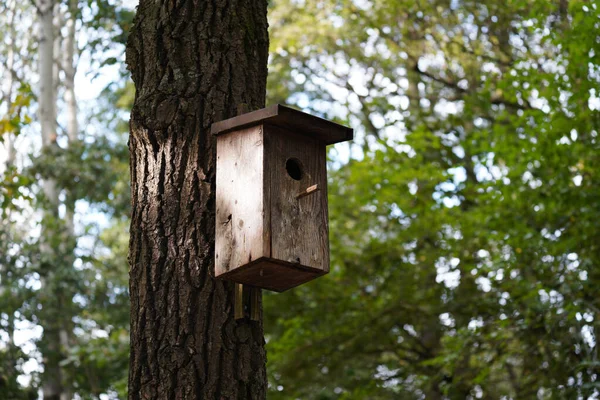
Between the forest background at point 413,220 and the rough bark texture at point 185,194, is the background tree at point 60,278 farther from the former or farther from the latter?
the rough bark texture at point 185,194

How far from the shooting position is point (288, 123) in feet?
10.2

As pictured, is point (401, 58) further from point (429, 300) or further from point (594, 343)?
point (594, 343)

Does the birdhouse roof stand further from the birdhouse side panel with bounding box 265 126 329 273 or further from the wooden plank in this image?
the wooden plank

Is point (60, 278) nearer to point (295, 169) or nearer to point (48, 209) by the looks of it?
point (48, 209)

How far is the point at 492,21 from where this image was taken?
1011 cm

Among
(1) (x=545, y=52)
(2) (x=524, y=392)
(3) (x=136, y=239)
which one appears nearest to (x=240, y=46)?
(3) (x=136, y=239)

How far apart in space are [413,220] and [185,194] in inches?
246

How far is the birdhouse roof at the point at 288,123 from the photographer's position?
3008 mm

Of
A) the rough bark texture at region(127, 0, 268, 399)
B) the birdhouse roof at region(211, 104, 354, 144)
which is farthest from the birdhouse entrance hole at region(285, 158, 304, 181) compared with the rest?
the rough bark texture at region(127, 0, 268, 399)

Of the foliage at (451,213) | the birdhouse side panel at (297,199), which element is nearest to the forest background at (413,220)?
the foliage at (451,213)

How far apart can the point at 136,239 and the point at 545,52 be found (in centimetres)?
782

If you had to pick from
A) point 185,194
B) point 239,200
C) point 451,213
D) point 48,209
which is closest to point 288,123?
point 239,200

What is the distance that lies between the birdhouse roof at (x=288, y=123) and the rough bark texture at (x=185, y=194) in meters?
0.12

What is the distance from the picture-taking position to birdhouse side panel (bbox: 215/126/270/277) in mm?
2920
